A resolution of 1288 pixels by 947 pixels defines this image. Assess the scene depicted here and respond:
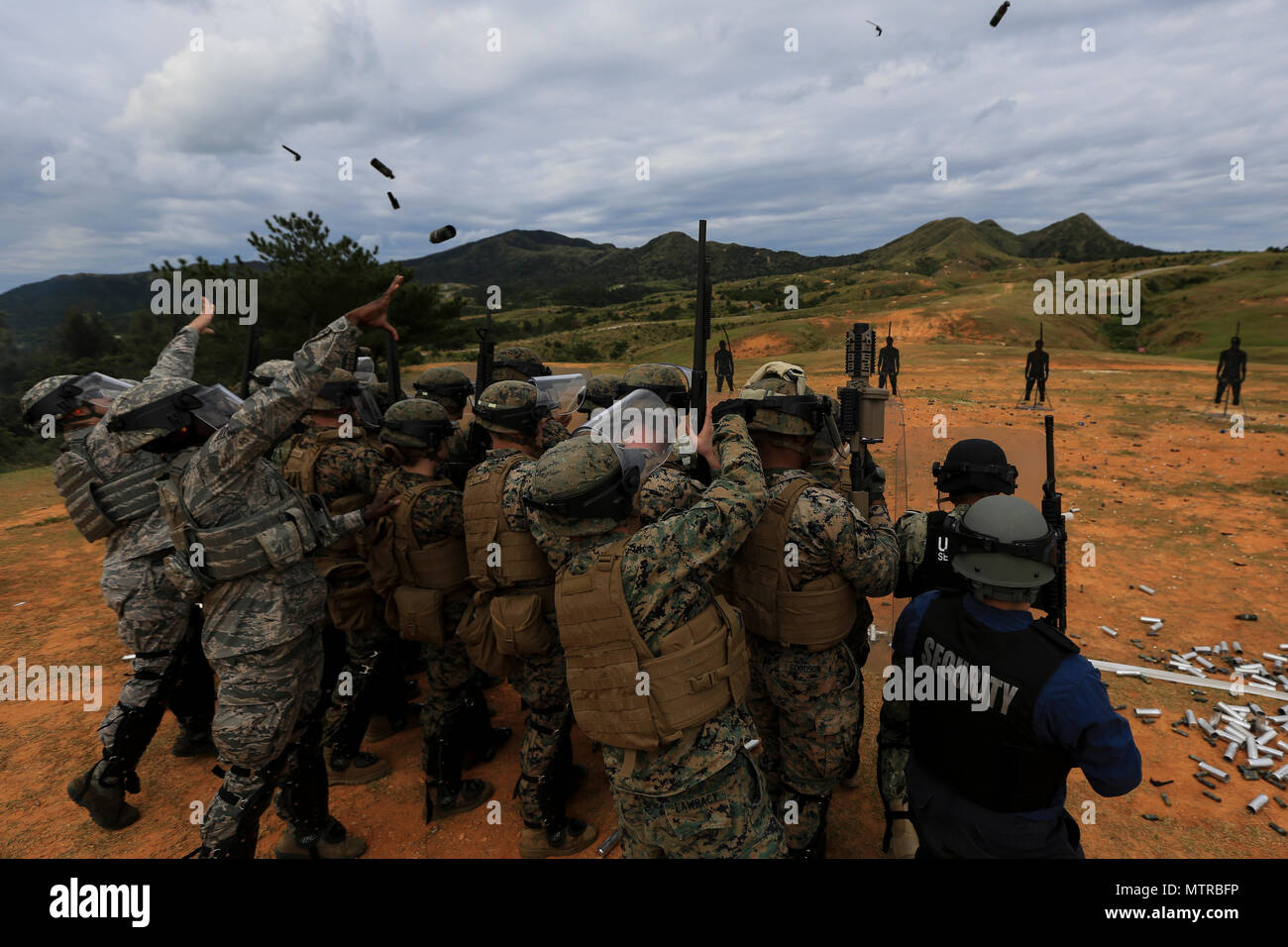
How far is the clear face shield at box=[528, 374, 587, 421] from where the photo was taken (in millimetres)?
6211

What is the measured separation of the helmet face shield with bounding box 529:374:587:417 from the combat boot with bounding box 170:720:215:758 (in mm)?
4008

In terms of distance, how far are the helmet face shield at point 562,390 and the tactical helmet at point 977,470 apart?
356 cm

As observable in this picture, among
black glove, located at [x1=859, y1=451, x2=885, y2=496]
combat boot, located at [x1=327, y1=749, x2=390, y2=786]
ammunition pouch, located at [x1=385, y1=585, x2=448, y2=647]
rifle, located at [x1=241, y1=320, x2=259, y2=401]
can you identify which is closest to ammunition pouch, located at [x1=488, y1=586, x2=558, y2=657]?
ammunition pouch, located at [x1=385, y1=585, x2=448, y2=647]

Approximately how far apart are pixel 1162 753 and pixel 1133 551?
4881 millimetres

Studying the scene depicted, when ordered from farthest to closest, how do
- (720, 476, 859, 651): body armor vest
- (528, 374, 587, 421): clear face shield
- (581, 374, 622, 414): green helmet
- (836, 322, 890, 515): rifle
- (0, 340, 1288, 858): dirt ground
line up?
(528, 374, 587, 421): clear face shield → (581, 374, 622, 414): green helmet → (836, 322, 890, 515): rifle → (0, 340, 1288, 858): dirt ground → (720, 476, 859, 651): body armor vest

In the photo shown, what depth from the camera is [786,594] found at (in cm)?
319

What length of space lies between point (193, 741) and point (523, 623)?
3617 mm

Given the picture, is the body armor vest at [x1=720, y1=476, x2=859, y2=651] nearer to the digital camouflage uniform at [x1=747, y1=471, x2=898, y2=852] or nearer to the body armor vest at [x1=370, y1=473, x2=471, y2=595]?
the digital camouflage uniform at [x1=747, y1=471, x2=898, y2=852]

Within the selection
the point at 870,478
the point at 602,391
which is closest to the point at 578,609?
the point at 870,478

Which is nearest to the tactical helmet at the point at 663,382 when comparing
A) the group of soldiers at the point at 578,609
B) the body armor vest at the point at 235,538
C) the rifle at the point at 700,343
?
the group of soldiers at the point at 578,609

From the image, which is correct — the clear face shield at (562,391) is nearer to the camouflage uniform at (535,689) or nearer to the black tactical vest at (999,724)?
the camouflage uniform at (535,689)

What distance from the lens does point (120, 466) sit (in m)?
4.22
